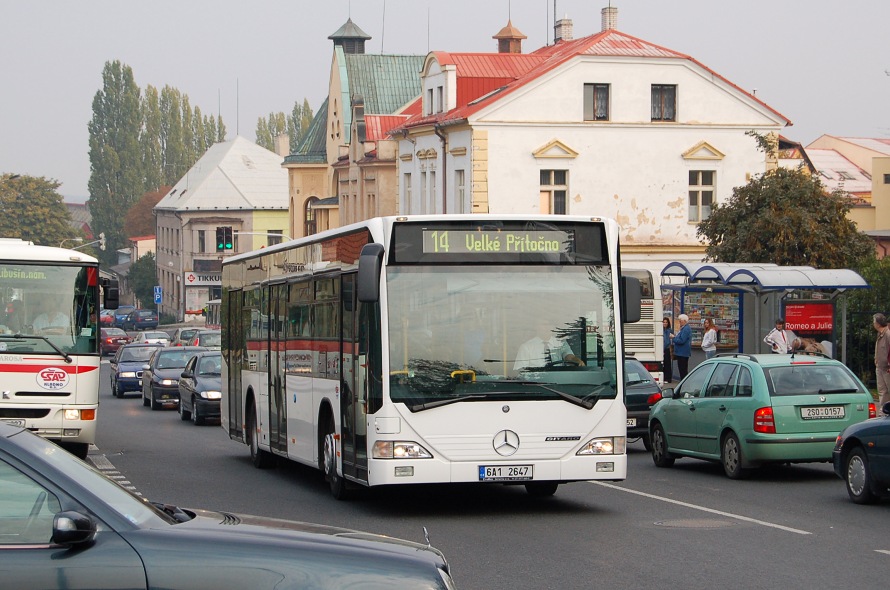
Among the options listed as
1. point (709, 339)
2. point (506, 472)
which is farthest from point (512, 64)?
point (506, 472)

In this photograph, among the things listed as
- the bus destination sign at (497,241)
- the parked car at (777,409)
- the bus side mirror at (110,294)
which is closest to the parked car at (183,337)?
the bus side mirror at (110,294)

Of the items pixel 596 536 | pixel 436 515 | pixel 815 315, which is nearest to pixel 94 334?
A: pixel 436 515

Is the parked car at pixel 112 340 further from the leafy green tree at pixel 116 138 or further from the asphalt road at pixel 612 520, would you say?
the leafy green tree at pixel 116 138

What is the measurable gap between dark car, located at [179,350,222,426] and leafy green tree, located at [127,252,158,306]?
9017 centimetres

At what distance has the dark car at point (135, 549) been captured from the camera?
5.60 metres

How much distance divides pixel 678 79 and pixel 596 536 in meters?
43.8

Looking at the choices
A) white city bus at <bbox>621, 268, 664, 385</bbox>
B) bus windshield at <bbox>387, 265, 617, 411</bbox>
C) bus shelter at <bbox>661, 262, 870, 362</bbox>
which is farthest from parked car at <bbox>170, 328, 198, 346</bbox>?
bus windshield at <bbox>387, 265, 617, 411</bbox>

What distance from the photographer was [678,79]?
178ft

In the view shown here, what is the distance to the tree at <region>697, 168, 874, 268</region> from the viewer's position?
39.3m

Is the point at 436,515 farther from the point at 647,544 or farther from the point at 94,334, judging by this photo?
the point at 94,334

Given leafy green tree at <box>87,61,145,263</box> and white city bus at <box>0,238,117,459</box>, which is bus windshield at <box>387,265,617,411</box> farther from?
leafy green tree at <box>87,61,145,263</box>

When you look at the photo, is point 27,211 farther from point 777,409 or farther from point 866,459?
point 866,459

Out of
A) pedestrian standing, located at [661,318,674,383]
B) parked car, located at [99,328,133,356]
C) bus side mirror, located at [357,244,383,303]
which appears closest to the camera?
bus side mirror, located at [357,244,383,303]

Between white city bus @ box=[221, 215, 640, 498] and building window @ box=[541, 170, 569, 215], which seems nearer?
white city bus @ box=[221, 215, 640, 498]
